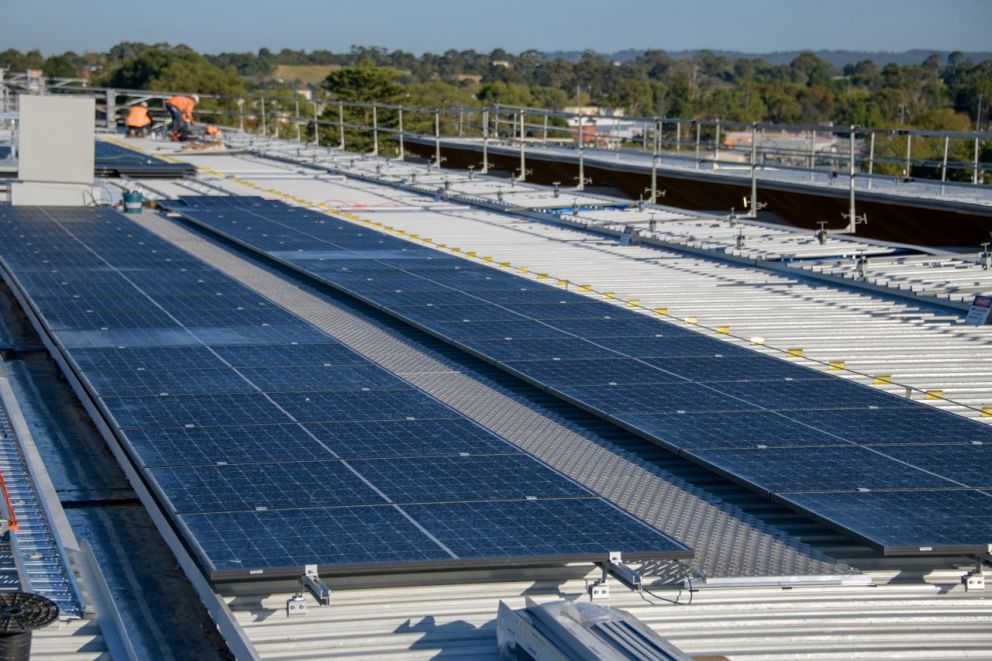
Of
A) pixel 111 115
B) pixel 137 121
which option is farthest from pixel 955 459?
pixel 111 115

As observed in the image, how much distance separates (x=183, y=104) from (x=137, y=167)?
63.4ft

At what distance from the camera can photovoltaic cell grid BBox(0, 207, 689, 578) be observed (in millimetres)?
11289

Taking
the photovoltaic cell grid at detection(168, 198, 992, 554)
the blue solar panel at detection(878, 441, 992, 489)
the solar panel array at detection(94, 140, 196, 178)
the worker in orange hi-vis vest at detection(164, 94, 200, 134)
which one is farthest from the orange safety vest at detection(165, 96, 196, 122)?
the blue solar panel at detection(878, 441, 992, 489)

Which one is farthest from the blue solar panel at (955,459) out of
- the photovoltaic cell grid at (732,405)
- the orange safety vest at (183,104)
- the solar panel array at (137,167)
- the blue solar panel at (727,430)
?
the orange safety vest at (183,104)

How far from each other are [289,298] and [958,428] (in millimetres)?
11971

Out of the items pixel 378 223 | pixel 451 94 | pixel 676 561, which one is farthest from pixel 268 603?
pixel 451 94

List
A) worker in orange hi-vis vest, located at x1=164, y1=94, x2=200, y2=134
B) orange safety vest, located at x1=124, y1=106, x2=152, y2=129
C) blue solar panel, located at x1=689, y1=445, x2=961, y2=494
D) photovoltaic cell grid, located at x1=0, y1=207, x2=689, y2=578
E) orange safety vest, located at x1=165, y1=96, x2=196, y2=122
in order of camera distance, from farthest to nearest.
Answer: orange safety vest, located at x1=124, y1=106, x2=152, y2=129
orange safety vest, located at x1=165, y1=96, x2=196, y2=122
worker in orange hi-vis vest, located at x1=164, y1=94, x2=200, y2=134
blue solar panel, located at x1=689, y1=445, x2=961, y2=494
photovoltaic cell grid, located at x1=0, y1=207, x2=689, y2=578

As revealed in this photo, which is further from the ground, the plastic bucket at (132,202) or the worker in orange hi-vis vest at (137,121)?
the worker in orange hi-vis vest at (137,121)

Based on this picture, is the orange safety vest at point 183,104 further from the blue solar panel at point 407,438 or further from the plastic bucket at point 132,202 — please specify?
the blue solar panel at point 407,438

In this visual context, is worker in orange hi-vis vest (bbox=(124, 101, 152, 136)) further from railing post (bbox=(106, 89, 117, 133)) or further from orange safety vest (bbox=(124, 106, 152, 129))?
railing post (bbox=(106, 89, 117, 133))

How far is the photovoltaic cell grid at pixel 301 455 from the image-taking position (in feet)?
37.0

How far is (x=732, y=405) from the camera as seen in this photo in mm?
16031

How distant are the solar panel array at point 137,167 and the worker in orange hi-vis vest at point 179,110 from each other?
514 inches

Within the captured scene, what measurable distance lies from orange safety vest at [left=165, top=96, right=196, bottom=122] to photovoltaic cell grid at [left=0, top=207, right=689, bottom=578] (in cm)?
4334
